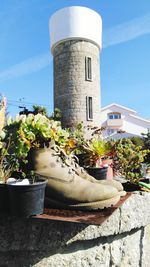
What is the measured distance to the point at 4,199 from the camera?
138 centimetres

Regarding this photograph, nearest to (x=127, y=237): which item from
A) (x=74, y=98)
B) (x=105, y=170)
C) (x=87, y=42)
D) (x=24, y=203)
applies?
(x=105, y=170)

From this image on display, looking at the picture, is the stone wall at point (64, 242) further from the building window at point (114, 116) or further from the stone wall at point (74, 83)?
the building window at point (114, 116)

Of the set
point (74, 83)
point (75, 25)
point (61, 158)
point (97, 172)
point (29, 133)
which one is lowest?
point (97, 172)

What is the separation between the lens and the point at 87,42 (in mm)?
17953

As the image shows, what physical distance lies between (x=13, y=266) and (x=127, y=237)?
2.56ft

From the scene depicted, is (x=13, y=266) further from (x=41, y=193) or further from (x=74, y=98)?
(x=74, y=98)

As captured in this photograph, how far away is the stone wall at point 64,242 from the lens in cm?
139

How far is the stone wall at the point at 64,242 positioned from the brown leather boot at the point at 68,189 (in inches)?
4.4

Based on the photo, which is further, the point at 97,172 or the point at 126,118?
the point at 126,118

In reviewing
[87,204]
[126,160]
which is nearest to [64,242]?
[87,204]

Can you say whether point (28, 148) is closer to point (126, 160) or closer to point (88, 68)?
point (126, 160)

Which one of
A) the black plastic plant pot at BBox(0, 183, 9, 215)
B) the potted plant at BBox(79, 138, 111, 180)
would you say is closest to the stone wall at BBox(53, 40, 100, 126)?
the potted plant at BBox(79, 138, 111, 180)

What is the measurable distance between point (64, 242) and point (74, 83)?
16.7 meters

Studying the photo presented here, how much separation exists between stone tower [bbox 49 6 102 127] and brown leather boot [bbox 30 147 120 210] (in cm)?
1570
